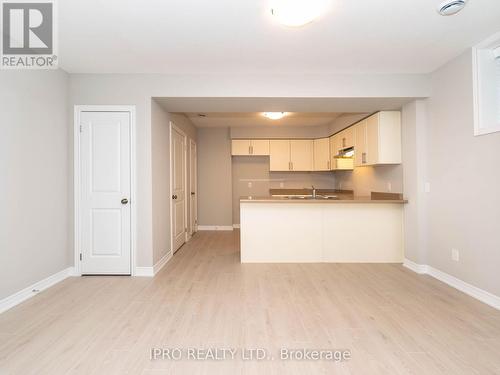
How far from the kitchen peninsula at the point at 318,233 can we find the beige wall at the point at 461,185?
2.09 feet

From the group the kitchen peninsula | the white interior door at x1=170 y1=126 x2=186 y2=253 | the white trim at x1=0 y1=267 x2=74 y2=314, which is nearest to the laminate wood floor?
the white trim at x1=0 y1=267 x2=74 y2=314

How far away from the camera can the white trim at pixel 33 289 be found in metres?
2.53

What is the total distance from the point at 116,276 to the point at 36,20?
9.52 feet

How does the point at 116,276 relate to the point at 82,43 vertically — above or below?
below

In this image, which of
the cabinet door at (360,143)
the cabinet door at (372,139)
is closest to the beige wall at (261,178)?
the cabinet door at (360,143)

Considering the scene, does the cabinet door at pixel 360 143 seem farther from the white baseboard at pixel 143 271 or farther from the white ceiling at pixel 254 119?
the white baseboard at pixel 143 271

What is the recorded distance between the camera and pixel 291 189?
22.9ft

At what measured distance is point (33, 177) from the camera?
2869 millimetres

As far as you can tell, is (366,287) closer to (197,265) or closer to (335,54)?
(197,265)

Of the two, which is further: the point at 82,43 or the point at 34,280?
the point at 34,280

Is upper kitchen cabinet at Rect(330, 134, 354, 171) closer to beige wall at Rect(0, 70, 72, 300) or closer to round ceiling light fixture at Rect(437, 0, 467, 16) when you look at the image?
round ceiling light fixture at Rect(437, 0, 467, 16)

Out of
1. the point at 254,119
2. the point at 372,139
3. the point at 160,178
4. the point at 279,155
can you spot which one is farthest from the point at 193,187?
the point at 372,139

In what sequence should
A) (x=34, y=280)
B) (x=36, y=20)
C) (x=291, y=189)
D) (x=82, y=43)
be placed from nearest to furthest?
(x=36, y=20) < (x=82, y=43) < (x=34, y=280) < (x=291, y=189)

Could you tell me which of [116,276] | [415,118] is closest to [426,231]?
[415,118]
